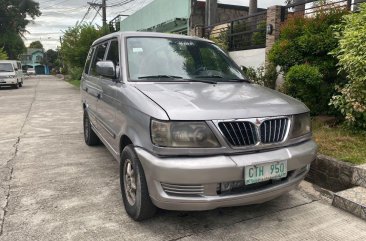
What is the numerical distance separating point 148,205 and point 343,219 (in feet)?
6.19

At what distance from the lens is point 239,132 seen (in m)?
2.81

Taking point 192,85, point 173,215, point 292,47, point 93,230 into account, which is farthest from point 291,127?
point 292,47

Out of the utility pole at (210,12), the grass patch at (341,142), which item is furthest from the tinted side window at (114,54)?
the utility pole at (210,12)

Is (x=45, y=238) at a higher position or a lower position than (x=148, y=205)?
lower

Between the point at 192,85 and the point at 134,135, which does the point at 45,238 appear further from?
the point at 192,85

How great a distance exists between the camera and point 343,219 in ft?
11.0

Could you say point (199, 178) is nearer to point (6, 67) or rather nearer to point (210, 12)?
point (210, 12)

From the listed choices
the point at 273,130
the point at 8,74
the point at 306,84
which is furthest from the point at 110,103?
the point at 8,74

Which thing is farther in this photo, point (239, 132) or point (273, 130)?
point (273, 130)

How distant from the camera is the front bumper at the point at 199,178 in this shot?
2635 millimetres

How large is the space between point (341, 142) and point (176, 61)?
8.55 feet

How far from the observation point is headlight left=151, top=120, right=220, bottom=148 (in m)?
2.72

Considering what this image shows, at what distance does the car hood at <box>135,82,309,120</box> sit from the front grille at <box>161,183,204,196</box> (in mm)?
526

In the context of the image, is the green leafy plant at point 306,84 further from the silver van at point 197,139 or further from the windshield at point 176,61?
the silver van at point 197,139
